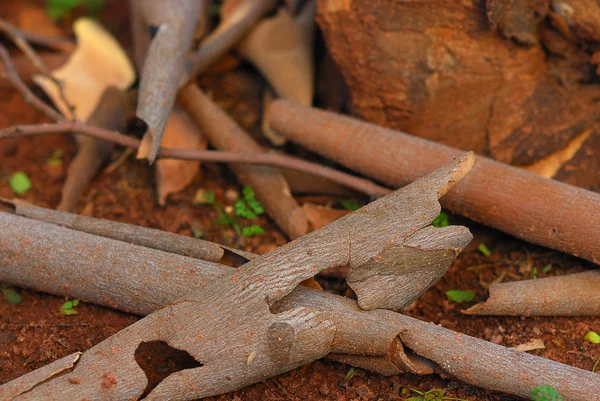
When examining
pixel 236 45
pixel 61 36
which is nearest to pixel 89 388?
pixel 236 45

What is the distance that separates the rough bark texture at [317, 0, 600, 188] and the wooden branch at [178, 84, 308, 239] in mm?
683

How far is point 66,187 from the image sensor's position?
329 centimetres

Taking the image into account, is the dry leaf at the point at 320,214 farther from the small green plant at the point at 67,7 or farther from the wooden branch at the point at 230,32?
the small green plant at the point at 67,7

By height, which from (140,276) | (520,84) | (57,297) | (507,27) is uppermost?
(507,27)

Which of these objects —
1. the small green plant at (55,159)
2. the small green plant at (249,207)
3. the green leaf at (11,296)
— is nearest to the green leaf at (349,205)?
the small green plant at (249,207)

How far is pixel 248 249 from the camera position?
10.2 feet

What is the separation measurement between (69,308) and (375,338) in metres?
1.29

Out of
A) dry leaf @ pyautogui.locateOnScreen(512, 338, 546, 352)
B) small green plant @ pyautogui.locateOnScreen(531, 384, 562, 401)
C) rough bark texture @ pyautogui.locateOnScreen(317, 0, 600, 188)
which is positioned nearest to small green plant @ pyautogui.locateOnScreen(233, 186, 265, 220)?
rough bark texture @ pyautogui.locateOnScreen(317, 0, 600, 188)

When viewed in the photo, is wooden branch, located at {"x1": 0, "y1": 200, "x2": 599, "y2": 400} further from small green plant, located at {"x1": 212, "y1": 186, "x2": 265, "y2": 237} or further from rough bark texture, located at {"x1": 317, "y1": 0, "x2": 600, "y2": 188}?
rough bark texture, located at {"x1": 317, "y1": 0, "x2": 600, "y2": 188}

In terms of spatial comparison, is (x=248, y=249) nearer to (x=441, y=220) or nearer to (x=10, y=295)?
(x=441, y=220)

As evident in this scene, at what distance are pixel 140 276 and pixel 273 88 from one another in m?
1.59

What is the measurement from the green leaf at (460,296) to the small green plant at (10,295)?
1.86m

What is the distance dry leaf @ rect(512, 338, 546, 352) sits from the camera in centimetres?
252

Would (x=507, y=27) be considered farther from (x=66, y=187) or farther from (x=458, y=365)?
(x=66, y=187)
